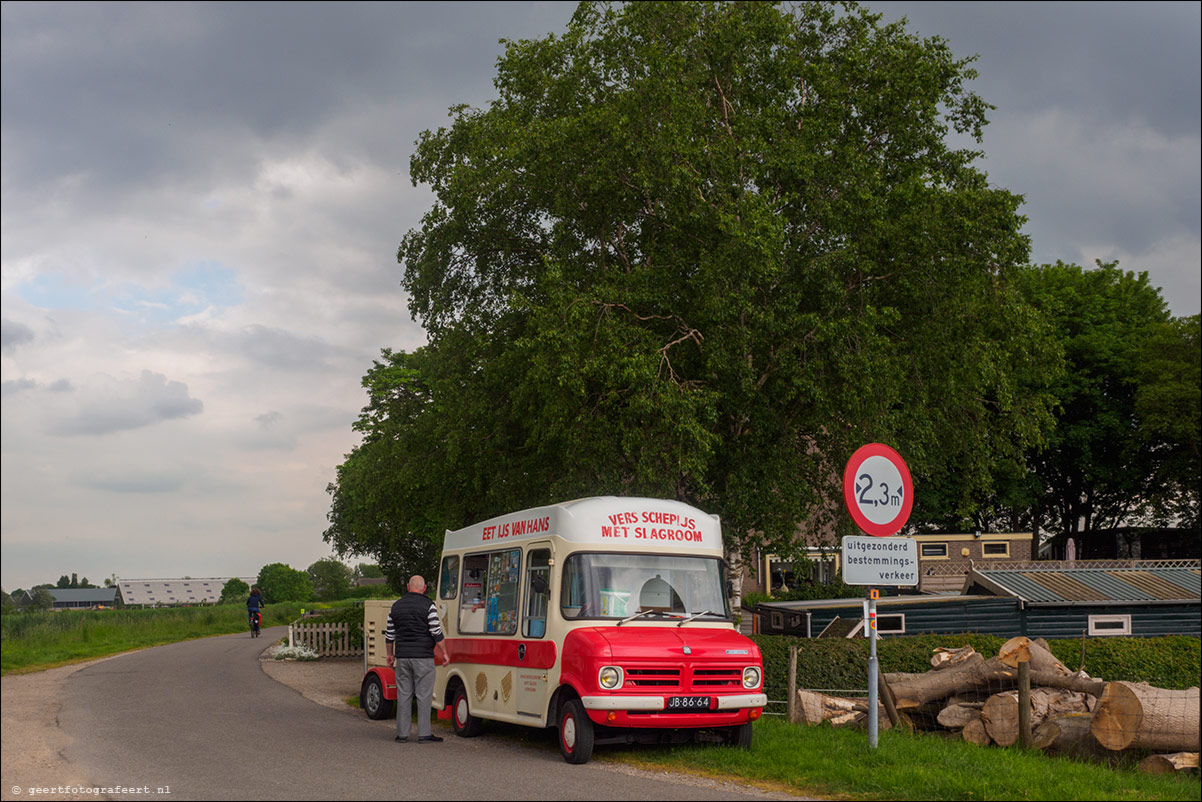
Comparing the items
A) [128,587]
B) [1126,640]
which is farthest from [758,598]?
[128,587]

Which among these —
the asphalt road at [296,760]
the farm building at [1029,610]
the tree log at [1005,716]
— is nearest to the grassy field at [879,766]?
the tree log at [1005,716]

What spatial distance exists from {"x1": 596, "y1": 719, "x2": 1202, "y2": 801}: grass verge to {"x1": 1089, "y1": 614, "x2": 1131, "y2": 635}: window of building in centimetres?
1722

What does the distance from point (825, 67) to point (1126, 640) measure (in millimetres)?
14613

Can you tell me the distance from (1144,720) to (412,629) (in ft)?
26.4

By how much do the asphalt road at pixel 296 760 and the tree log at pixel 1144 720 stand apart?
4.32 meters

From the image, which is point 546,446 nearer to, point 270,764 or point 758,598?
point 270,764

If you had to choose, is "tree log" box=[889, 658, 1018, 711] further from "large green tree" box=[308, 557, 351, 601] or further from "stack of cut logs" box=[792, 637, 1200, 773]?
"large green tree" box=[308, 557, 351, 601]

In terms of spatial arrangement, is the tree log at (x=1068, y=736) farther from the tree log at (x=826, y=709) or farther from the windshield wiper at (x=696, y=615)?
the windshield wiper at (x=696, y=615)

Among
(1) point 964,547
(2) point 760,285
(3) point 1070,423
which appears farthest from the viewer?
(3) point 1070,423

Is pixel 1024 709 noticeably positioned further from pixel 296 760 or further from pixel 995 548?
pixel 995 548

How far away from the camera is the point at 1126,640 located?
84.2ft

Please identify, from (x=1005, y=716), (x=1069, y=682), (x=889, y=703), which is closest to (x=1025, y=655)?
(x=1069, y=682)

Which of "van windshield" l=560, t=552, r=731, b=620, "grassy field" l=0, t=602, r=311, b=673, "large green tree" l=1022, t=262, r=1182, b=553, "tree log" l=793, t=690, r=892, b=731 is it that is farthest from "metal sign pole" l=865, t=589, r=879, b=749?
"large green tree" l=1022, t=262, r=1182, b=553

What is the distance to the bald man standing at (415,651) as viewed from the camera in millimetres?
13195
